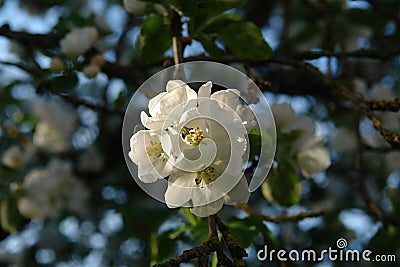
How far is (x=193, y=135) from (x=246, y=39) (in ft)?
1.37

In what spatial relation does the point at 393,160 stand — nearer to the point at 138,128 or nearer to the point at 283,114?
the point at 283,114

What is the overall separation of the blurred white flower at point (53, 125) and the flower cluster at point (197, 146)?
1574 mm

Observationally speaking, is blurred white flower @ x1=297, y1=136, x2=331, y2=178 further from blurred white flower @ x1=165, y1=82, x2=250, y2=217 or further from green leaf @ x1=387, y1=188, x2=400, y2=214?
blurred white flower @ x1=165, y1=82, x2=250, y2=217

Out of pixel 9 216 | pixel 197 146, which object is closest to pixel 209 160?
pixel 197 146

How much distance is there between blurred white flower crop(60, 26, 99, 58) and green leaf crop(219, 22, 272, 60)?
0.36 meters

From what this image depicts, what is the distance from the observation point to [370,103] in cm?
102

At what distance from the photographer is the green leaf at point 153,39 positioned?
112 centimetres

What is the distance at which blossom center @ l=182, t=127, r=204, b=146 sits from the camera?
0.73 m

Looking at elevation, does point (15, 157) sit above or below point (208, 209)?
below

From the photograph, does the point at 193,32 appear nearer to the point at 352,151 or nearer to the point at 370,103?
the point at 370,103

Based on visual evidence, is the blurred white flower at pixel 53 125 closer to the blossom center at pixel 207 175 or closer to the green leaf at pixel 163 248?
the green leaf at pixel 163 248

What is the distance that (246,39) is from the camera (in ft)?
3.63

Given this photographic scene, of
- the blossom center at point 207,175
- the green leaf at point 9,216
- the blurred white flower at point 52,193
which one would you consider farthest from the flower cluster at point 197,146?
the blurred white flower at point 52,193

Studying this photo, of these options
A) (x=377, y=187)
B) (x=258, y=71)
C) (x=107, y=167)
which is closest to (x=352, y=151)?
(x=377, y=187)
